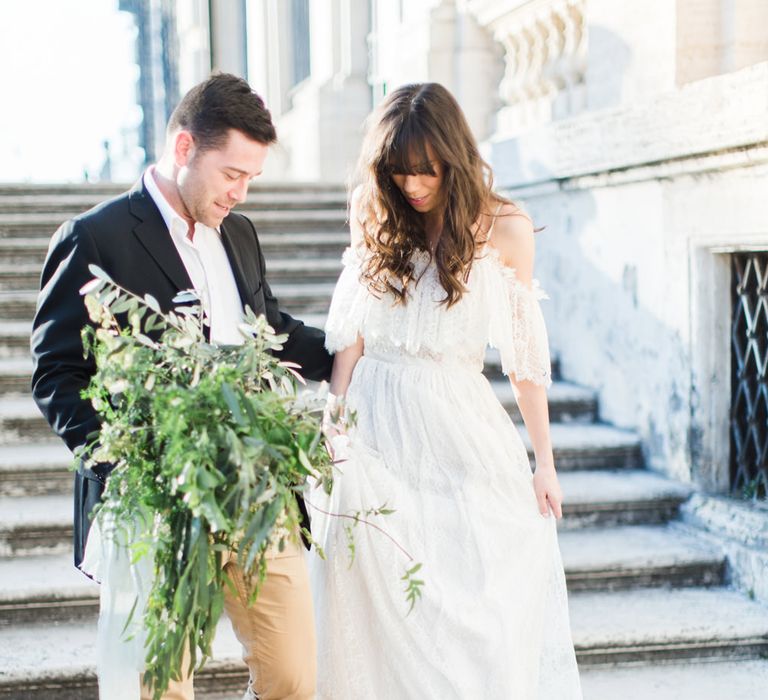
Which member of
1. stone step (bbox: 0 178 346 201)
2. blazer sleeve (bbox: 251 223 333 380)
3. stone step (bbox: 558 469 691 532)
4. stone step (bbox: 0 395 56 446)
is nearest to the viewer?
blazer sleeve (bbox: 251 223 333 380)

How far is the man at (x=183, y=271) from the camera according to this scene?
2.38 meters

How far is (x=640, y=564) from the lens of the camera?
13.7ft

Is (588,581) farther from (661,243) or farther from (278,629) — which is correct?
(278,629)

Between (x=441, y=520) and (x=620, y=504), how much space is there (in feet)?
6.73

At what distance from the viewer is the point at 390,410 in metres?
2.85

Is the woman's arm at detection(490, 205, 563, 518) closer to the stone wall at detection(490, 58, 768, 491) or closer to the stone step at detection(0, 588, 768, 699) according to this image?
the stone step at detection(0, 588, 768, 699)

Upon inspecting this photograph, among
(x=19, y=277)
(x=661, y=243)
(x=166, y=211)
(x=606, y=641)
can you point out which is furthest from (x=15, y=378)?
(x=661, y=243)

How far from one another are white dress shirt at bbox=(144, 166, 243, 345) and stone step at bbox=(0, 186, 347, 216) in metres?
4.34

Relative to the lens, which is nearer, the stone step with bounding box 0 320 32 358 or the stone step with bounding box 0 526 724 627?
the stone step with bounding box 0 526 724 627

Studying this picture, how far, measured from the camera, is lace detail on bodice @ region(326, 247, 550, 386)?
113 inches

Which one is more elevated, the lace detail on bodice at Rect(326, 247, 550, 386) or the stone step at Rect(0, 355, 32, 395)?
the lace detail on bodice at Rect(326, 247, 550, 386)

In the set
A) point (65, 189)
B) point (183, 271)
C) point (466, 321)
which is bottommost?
point (466, 321)

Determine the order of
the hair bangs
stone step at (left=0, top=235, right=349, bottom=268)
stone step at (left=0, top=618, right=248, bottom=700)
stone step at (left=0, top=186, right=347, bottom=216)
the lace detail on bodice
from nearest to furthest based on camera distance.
A: the hair bangs, the lace detail on bodice, stone step at (left=0, top=618, right=248, bottom=700), stone step at (left=0, top=235, right=349, bottom=268), stone step at (left=0, top=186, right=347, bottom=216)

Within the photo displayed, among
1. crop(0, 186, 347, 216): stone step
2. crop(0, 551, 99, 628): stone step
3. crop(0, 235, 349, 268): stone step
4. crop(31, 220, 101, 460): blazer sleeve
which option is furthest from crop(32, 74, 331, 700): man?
crop(0, 186, 347, 216): stone step
